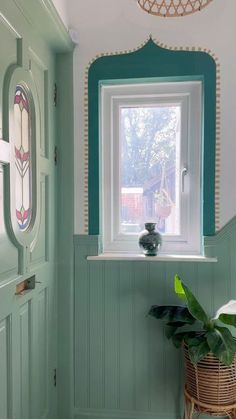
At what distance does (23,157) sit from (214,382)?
129cm

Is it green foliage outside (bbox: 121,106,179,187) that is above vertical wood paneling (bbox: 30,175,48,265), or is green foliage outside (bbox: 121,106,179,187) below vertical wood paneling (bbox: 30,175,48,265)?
above

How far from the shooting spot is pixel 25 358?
143 cm

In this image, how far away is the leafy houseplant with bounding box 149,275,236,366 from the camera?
A: 4.75 ft

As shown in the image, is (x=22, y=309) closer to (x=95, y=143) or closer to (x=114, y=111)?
(x=95, y=143)

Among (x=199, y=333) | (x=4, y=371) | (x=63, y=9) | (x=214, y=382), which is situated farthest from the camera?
→ (x=63, y=9)

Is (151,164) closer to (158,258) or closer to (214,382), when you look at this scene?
(158,258)

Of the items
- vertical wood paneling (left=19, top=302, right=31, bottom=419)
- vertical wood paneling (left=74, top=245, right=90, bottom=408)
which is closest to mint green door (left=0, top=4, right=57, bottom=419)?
vertical wood paneling (left=19, top=302, right=31, bottom=419)

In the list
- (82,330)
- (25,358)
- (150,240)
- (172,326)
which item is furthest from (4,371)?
(150,240)

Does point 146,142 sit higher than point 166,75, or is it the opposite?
point 166,75

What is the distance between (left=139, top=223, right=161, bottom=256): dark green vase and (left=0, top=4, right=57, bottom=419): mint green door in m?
0.49

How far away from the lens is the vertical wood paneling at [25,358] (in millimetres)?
1400

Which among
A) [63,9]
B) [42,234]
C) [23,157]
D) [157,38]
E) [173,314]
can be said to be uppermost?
[63,9]

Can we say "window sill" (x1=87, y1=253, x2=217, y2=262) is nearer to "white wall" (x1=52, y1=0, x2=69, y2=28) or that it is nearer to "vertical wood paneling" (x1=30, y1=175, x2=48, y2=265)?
"vertical wood paneling" (x1=30, y1=175, x2=48, y2=265)

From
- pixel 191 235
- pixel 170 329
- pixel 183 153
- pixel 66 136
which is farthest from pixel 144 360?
pixel 66 136
